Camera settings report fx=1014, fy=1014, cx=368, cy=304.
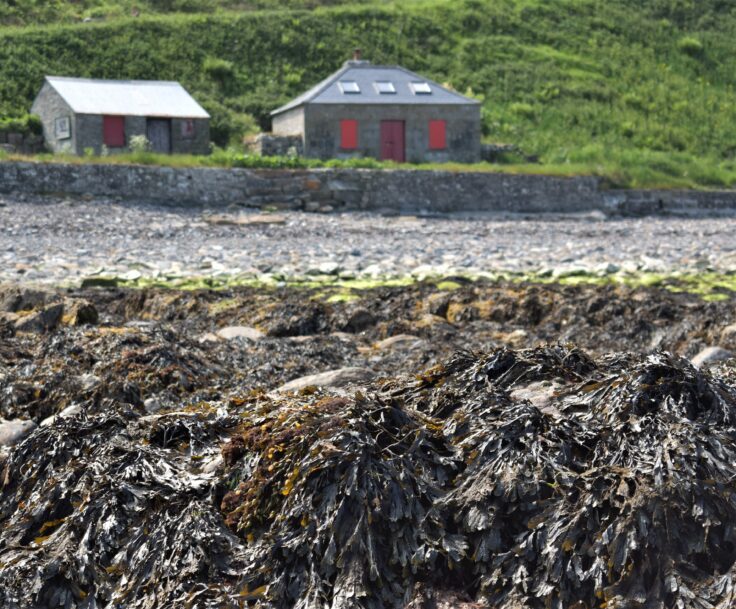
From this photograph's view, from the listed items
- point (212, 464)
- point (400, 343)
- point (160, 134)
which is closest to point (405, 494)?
point (212, 464)

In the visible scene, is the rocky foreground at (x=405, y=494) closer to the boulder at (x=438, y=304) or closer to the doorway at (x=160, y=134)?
the boulder at (x=438, y=304)

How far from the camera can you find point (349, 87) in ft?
105

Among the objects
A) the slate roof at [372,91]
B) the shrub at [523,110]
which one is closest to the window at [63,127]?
the slate roof at [372,91]

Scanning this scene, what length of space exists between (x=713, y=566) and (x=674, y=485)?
275mm

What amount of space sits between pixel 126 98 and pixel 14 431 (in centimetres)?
2913

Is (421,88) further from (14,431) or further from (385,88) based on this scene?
(14,431)

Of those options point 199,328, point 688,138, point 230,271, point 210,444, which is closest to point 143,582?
point 210,444

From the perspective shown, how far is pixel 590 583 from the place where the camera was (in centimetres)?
312

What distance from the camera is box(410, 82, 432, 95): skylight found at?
32406 mm

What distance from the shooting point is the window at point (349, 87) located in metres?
31.9

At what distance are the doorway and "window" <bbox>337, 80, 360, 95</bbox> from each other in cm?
567

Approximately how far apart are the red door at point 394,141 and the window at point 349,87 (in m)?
1.46

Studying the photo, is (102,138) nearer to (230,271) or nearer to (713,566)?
(230,271)

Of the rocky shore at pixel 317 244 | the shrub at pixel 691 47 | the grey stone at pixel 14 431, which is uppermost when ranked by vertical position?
the shrub at pixel 691 47
